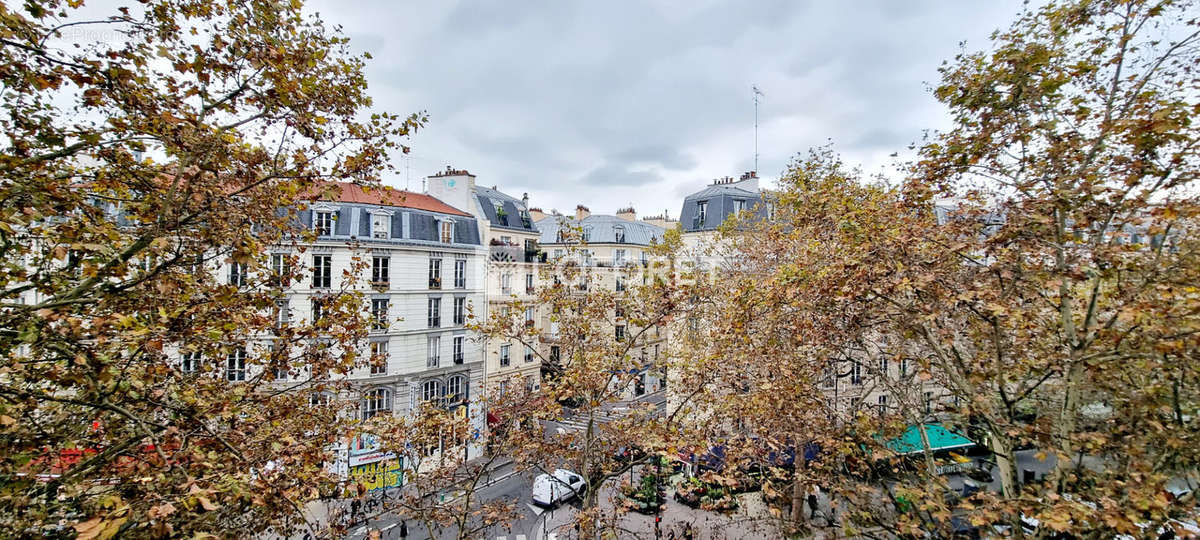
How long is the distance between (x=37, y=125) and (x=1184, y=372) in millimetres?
12485

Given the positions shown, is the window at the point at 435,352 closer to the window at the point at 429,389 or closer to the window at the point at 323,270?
the window at the point at 429,389

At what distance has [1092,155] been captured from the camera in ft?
20.6

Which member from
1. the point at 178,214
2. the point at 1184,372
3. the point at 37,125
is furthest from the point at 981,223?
the point at 37,125

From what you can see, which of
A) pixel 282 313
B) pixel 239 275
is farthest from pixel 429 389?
pixel 239 275

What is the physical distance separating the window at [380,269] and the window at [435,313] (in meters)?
2.49

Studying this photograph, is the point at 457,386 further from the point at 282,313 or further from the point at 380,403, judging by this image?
the point at 282,313

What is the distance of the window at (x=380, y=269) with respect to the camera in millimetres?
22359

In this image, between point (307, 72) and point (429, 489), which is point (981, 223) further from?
point (429, 489)

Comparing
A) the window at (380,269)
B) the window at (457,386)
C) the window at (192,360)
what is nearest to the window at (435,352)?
the window at (457,386)

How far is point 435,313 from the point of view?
2483 cm

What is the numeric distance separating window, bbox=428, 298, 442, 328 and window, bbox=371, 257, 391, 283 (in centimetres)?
249

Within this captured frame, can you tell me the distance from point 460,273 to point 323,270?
20.9 feet

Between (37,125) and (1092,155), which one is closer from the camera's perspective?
(37,125)

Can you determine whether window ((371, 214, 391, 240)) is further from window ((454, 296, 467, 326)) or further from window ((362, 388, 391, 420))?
window ((362, 388, 391, 420))
